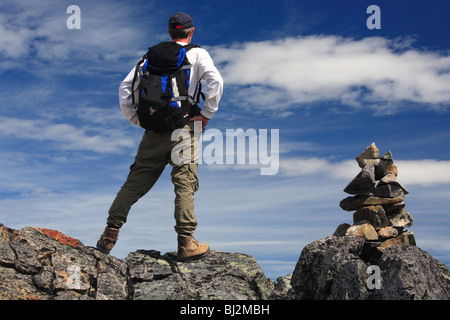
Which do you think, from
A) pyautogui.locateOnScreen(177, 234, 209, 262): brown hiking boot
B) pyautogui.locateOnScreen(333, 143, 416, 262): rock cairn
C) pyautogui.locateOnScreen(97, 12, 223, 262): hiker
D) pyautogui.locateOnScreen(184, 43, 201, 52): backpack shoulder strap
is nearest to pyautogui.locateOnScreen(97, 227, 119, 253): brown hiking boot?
pyautogui.locateOnScreen(97, 12, 223, 262): hiker

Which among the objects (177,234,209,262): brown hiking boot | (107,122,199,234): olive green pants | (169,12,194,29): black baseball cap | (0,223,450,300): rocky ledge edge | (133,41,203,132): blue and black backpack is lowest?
(0,223,450,300): rocky ledge edge

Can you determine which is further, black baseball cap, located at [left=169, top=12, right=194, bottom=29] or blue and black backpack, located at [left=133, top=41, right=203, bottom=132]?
black baseball cap, located at [left=169, top=12, right=194, bottom=29]

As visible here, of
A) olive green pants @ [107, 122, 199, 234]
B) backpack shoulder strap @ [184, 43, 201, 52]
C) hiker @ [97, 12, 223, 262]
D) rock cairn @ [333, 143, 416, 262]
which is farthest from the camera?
rock cairn @ [333, 143, 416, 262]

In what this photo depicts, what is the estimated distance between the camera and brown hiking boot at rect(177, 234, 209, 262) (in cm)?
968

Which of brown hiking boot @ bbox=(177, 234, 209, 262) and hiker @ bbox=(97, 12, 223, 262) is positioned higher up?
hiker @ bbox=(97, 12, 223, 262)

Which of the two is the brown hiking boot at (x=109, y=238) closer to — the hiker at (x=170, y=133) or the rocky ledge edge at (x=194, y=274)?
the hiker at (x=170, y=133)

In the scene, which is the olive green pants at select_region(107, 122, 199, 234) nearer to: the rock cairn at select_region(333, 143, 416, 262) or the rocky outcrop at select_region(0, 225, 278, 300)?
the rocky outcrop at select_region(0, 225, 278, 300)

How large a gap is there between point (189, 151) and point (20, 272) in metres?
4.04

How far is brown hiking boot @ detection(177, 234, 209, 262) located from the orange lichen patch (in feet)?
7.56

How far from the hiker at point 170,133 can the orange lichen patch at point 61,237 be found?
70 cm

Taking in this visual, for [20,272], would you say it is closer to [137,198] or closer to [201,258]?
[137,198]

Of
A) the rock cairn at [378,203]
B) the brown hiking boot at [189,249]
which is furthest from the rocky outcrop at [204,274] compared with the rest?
the rock cairn at [378,203]
